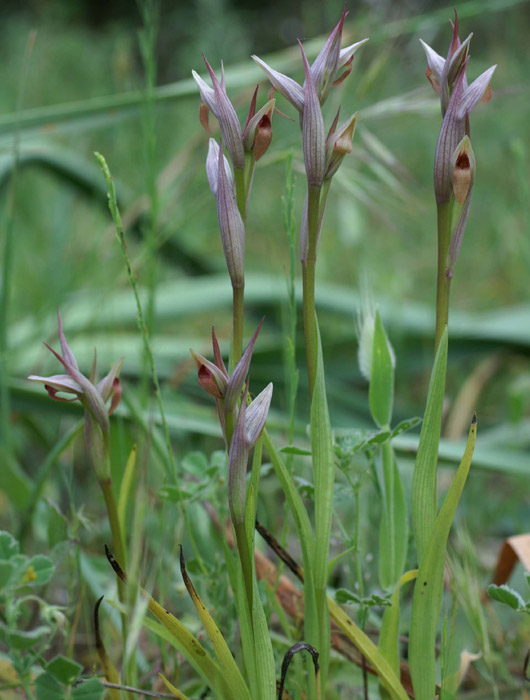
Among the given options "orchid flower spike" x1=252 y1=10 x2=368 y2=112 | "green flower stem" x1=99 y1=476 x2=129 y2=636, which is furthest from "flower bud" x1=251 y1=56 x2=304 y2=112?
"green flower stem" x1=99 y1=476 x2=129 y2=636

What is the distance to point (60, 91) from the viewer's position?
3564 mm

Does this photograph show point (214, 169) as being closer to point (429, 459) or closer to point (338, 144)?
point (338, 144)

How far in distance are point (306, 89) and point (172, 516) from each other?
0.51 m

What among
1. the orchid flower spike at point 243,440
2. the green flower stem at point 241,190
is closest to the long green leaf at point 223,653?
the orchid flower spike at point 243,440

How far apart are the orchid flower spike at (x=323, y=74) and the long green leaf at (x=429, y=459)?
0.13 metres

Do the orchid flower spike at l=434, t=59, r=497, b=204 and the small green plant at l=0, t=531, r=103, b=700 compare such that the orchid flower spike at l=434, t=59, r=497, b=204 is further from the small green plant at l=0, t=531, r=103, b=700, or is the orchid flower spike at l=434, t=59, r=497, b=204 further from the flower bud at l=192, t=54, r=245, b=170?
the small green plant at l=0, t=531, r=103, b=700

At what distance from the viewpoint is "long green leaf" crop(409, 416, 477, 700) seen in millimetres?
345

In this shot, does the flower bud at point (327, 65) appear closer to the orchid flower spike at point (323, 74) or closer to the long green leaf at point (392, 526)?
the orchid flower spike at point (323, 74)

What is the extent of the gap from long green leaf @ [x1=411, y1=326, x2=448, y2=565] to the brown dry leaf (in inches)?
6.6

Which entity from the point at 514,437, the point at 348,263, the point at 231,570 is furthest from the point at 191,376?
the point at 348,263

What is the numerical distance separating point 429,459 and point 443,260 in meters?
0.10

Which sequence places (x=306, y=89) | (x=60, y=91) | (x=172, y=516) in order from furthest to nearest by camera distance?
(x=60, y=91)
(x=172, y=516)
(x=306, y=89)

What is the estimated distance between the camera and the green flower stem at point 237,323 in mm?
336

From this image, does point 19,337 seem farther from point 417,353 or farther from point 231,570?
point 231,570
